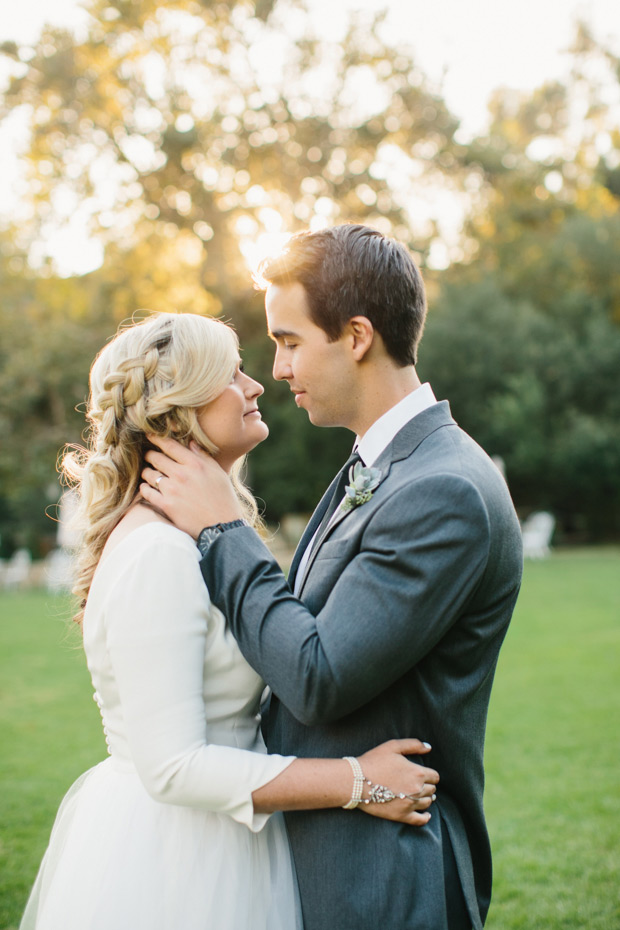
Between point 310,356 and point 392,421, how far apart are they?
31cm

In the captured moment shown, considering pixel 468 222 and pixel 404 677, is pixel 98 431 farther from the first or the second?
pixel 468 222

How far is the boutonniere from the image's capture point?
227cm

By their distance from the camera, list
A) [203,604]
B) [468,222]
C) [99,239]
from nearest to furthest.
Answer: [203,604], [99,239], [468,222]

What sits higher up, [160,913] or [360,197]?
[360,197]

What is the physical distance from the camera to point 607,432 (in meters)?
28.1

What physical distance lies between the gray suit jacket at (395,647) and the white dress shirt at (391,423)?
0.28ft

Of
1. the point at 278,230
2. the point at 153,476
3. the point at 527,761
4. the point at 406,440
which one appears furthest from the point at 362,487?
the point at 278,230

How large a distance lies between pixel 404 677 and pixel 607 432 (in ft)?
91.0

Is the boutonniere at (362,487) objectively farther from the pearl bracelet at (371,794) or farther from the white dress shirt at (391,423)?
the pearl bracelet at (371,794)

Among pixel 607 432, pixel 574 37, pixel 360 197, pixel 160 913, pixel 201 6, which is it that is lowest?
pixel 607 432

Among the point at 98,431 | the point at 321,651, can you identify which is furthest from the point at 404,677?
the point at 98,431

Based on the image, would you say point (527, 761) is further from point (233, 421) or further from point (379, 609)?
point (379, 609)

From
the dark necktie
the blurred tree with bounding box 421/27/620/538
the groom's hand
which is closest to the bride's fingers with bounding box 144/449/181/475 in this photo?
the groom's hand

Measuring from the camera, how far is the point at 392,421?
8.07 feet
